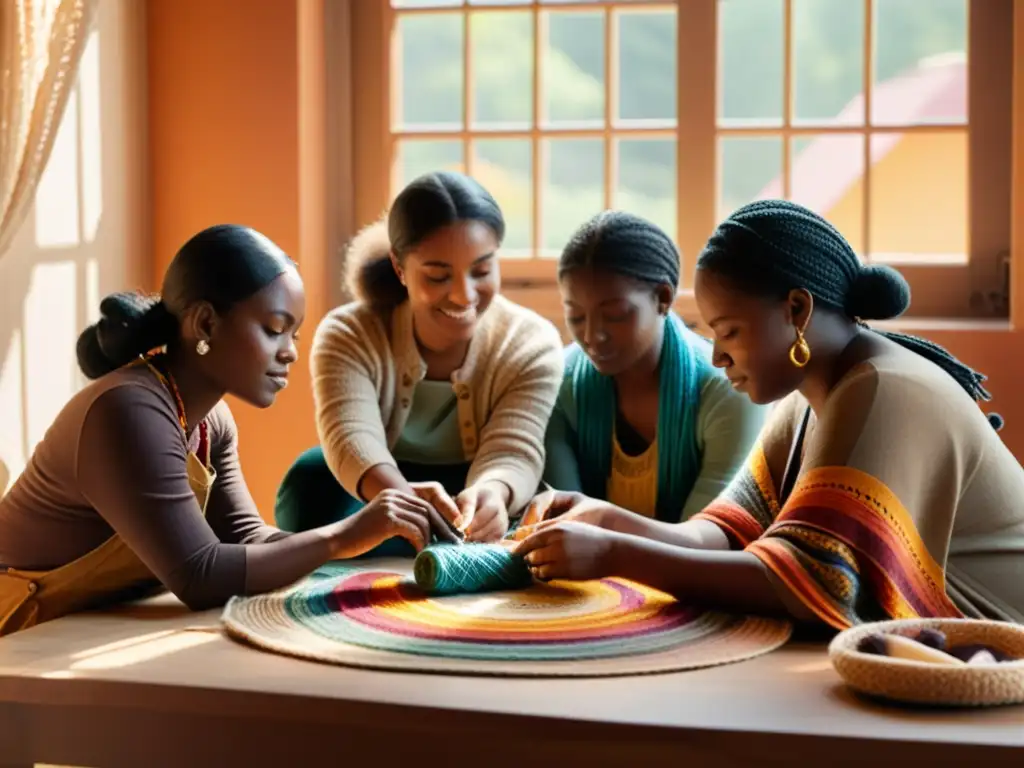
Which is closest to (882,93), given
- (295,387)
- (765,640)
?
(295,387)

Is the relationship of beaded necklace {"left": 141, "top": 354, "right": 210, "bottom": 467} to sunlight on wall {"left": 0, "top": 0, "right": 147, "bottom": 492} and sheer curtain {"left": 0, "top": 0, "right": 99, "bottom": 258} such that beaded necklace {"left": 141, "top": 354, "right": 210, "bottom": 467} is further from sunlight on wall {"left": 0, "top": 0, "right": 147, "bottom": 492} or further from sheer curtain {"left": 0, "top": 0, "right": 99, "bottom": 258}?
sunlight on wall {"left": 0, "top": 0, "right": 147, "bottom": 492}

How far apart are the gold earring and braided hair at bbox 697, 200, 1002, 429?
0.06 meters

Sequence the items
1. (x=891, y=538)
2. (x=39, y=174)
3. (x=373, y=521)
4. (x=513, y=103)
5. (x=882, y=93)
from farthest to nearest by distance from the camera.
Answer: (x=513, y=103) → (x=882, y=93) → (x=39, y=174) → (x=373, y=521) → (x=891, y=538)

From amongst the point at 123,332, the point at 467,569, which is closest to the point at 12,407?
the point at 123,332

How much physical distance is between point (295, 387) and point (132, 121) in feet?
2.57

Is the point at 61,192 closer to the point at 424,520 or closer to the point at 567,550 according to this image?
the point at 424,520

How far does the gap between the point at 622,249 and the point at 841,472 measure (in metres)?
0.81

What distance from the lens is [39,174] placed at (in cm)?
298

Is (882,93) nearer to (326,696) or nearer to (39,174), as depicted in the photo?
(39,174)

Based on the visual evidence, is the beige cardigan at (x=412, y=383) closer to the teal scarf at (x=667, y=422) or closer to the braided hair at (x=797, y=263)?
the teal scarf at (x=667, y=422)

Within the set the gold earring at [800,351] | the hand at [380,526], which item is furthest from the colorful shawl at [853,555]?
the hand at [380,526]

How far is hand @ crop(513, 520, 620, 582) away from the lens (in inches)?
73.9

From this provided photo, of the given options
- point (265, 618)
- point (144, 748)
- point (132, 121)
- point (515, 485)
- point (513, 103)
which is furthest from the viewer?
point (513, 103)

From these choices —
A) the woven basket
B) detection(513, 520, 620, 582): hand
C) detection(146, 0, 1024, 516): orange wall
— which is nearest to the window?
detection(146, 0, 1024, 516): orange wall
